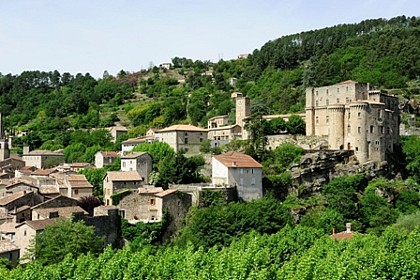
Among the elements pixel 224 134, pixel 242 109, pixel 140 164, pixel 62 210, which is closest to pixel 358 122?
pixel 242 109

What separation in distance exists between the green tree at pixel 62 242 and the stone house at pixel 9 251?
1.27 metres

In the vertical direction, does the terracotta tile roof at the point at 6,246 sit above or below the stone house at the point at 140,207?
below

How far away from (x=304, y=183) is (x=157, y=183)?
14.2 meters

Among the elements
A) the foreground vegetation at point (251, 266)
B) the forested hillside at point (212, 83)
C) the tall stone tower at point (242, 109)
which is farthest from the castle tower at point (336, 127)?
the foreground vegetation at point (251, 266)

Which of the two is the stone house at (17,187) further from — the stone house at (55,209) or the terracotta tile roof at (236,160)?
the terracotta tile roof at (236,160)

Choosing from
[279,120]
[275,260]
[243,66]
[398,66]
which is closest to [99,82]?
[243,66]

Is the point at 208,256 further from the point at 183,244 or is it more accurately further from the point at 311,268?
the point at 183,244

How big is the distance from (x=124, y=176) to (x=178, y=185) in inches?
208

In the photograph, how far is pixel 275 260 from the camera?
35.7 metres

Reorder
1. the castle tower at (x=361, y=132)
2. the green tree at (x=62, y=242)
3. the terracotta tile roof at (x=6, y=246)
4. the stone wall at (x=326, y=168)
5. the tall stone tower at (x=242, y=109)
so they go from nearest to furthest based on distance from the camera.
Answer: the green tree at (x=62, y=242), the terracotta tile roof at (x=6, y=246), the stone wall at (x=326, y=168), the castle tower at (x=361, y=132), the tall stone tower at (x=242, y=109)

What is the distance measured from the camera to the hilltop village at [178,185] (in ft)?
158

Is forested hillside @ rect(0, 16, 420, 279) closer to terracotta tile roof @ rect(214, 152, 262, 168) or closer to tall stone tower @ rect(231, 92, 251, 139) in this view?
terracotta tile roof @ rect(214, 152, 262, 168)

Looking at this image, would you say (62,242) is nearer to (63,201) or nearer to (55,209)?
(55,209)

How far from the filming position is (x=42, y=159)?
264 ft
